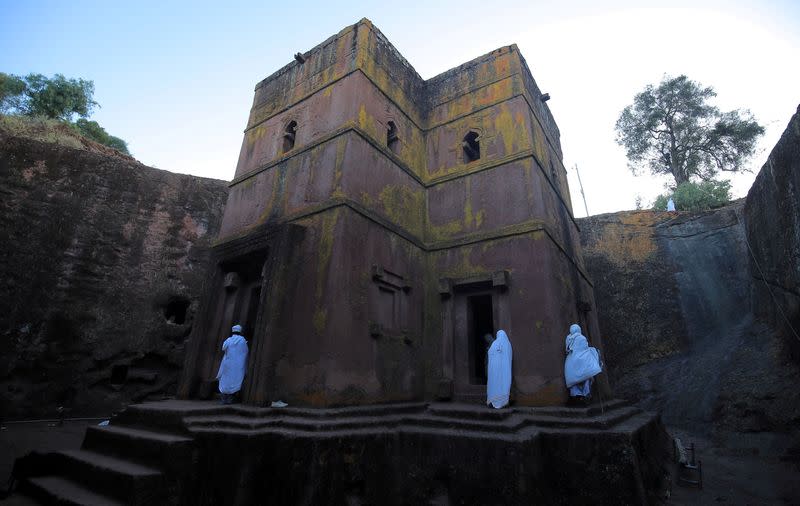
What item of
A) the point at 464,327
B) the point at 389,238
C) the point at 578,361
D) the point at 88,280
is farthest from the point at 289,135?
the point at 88,280

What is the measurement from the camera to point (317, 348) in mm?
5809

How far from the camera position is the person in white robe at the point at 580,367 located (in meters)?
5.85

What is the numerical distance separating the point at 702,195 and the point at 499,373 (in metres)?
16.1

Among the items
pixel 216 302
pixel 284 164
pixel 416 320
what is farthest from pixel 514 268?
pixel 216 302

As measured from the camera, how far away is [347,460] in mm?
4777

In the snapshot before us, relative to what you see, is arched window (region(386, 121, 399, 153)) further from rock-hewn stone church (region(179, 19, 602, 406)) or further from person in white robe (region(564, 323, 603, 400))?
person in white robe (region(564, 323, 603, 400))

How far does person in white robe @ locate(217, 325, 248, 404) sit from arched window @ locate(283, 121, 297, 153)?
4400 millimetres

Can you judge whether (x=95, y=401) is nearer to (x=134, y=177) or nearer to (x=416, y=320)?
(x=134, y=177)

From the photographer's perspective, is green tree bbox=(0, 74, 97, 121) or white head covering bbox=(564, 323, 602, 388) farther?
green tree bbox=(0, 74, 97, 121)

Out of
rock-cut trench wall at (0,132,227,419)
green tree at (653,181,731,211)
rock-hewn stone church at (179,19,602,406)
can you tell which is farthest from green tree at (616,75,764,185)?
rock-cut trench wall at (0,132,227,419)

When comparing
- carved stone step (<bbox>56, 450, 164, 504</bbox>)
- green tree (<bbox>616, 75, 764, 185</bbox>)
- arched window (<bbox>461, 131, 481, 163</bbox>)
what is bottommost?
carved stone step (<bbox>56, 450, 164, 504</bbox>)

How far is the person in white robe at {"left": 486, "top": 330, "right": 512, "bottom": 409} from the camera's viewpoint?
6.17m

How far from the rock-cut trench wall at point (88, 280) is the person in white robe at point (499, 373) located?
10100 mm

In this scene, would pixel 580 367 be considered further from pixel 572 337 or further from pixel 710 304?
pixel 710 304
